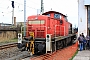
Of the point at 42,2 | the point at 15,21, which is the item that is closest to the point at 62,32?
the point at 42,2

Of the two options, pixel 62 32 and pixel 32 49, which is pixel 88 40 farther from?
pixel 32 49

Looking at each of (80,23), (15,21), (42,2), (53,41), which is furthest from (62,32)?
(15,21)

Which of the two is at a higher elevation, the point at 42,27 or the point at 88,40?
the point at 42,27

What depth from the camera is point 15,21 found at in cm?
4688

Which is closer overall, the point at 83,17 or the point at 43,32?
the point at 43,32

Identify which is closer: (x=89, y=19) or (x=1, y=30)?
(x=89, y=19)

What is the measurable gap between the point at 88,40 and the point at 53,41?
3.44 meters

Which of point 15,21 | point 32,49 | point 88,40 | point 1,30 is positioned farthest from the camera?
point 15,21

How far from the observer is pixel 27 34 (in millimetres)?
14797

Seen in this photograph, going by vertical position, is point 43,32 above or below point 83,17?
Result: below

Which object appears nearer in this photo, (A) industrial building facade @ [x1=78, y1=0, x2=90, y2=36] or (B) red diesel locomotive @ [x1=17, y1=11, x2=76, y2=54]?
(B) red diesel locomotive @ [x1=17, y1=11, x2=76, y2=54]

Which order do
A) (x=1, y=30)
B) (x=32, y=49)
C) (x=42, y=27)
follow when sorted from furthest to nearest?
(x=1, y=30)
(x=42, y=27)
(x=32, y=49)

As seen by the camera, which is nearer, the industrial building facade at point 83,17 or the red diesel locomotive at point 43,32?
the red diesel locomotive at point 43,32

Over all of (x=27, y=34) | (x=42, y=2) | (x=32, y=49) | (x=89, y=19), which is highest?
(x=42, y=2)
